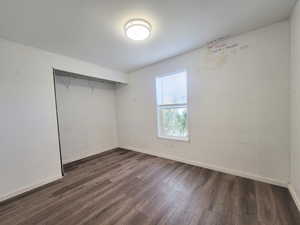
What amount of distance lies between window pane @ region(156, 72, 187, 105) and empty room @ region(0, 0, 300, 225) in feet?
0.15

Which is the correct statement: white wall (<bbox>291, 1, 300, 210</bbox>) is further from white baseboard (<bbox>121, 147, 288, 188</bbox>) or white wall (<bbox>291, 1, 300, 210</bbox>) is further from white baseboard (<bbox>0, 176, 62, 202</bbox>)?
white baseboard (<bbox>0, 176, 62, 202</bbox>)

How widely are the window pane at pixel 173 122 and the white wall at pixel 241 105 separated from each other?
0.23 m

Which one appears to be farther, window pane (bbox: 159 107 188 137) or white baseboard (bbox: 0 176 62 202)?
window pane (bbox: 159 107 188 137)

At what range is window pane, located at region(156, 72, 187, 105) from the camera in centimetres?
281

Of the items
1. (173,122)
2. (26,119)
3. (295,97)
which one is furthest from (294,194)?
(26,119)

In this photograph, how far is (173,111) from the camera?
3023 mm

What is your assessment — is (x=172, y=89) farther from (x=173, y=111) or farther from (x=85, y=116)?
(x=85, y=116)

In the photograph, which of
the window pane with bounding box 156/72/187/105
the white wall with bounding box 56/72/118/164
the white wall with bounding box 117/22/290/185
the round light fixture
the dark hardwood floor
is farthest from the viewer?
the white wall with bounding box 56/72/118/164

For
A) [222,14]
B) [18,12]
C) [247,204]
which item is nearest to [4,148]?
[18,12]

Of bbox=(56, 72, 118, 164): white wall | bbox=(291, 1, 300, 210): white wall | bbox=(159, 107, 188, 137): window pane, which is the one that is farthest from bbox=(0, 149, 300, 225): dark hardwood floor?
bbox=(56, 72, 118, 164): white wall

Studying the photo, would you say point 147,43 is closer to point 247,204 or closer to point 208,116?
point 208,116

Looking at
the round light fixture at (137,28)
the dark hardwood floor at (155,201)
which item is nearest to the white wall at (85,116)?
the dark hardwood floor at (155,201)

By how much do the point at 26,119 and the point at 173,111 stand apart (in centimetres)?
279

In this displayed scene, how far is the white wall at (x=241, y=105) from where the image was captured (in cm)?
178
